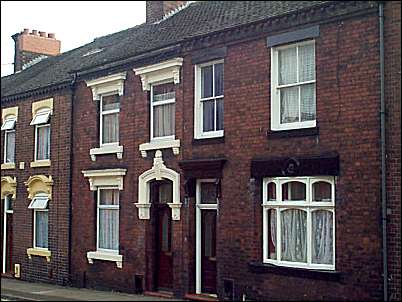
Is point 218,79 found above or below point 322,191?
above

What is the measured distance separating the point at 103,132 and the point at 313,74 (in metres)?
8.16

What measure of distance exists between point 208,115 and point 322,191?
4100 mm

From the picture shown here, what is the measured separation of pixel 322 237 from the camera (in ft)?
48.2

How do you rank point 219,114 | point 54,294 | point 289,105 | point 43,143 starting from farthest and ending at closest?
point 43,143 → point 54,294 → point 219,114 → point 289,105

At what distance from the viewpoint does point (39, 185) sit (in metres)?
23.9

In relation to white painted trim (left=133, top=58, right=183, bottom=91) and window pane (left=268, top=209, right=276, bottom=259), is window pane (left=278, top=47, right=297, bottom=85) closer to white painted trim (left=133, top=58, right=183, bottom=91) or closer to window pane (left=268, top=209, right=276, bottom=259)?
window pane (left=268, top=209, right=276, bottom=259)

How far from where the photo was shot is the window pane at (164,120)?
1875 centimetres

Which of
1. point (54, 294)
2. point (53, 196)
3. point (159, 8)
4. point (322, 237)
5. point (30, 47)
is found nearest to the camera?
point (322, 237)

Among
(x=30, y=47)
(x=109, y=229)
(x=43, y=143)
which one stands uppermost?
(x=30, y=47)

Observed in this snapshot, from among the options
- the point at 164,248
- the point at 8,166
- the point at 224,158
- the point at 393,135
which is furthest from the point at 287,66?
the point at 8,166

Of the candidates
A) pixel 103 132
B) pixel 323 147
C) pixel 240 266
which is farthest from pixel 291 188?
pixel 103 132

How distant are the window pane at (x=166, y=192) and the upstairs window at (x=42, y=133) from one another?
241 inches

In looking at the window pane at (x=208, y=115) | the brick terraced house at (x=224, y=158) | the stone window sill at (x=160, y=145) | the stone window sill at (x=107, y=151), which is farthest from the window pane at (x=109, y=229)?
the window pane at (x=208, y=115)

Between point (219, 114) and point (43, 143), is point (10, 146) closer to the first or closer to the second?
point (43, 143)
